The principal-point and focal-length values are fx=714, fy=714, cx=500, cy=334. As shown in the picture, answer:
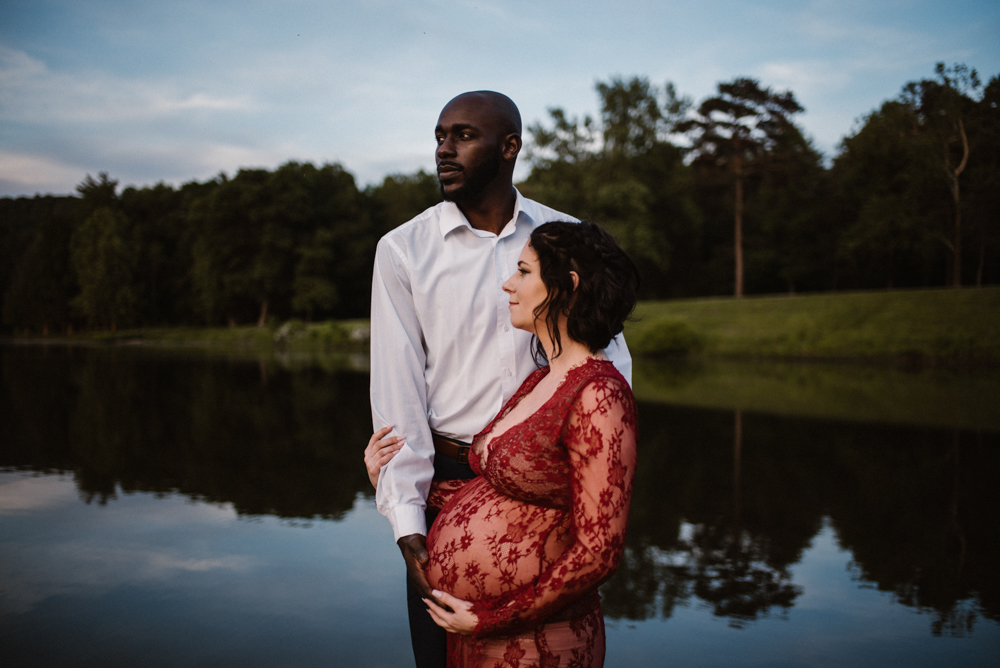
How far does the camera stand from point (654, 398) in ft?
42.6

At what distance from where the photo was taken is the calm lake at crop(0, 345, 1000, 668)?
3.77 metres

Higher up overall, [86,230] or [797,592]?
[86,230]

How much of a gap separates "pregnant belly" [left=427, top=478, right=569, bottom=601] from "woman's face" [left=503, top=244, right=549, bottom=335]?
459mm

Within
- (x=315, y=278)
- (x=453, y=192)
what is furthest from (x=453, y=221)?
(x=315, y=278)

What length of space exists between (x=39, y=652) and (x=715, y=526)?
15.2ft

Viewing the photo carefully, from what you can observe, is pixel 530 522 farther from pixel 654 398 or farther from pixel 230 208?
pixel 230 208

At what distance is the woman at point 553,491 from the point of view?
1612 mm

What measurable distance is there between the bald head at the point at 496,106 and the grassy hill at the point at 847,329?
19.6m

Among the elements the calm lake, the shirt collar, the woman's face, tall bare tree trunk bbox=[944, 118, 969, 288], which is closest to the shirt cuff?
the woman's face

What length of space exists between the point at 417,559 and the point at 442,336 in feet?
2.16

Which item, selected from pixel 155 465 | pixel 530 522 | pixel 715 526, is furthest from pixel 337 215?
pixel 530 522

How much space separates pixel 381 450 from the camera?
6.73 feet

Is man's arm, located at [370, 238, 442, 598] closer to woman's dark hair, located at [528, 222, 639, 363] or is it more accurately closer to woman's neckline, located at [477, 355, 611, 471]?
woman's neckline, located at [477, 355, 611, 471]

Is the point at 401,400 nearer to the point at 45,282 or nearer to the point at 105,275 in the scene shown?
the point at 105,275
